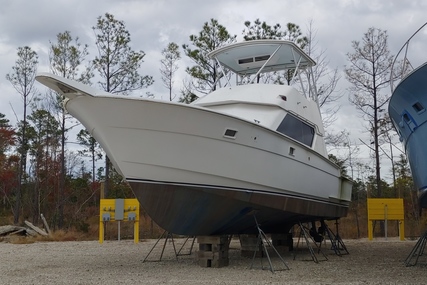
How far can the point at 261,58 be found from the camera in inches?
437

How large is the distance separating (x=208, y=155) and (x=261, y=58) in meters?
4.35

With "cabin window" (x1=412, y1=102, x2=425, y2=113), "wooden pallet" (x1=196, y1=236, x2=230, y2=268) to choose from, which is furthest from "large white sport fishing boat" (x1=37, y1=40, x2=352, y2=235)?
"cabin window" (x1=412, y1=102, x2=425, y2=113)

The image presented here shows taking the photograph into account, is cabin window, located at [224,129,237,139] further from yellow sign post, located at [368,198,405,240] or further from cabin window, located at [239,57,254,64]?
yellow sign post, located at [368,198,405,240]

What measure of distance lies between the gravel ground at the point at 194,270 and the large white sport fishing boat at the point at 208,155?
0.85m

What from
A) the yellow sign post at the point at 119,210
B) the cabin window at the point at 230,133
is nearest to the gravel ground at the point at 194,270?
the cabin window at the point at 230,133

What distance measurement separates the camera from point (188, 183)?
7.50m

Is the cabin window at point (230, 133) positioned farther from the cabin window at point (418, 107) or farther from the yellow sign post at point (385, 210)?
the yellow sign post at point (385, 210)

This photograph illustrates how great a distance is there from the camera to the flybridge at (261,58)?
34.4 ft

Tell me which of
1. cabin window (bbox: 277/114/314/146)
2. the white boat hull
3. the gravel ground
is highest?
cabin window (bbox: 277/114/314/146)

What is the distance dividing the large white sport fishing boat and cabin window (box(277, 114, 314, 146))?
0.03 metres

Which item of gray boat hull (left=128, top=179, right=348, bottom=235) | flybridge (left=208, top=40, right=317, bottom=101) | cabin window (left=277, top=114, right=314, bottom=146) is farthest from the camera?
flybridge (left=208, top=40, right=317, bottom=101)

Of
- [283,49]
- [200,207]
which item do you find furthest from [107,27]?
[200,207]

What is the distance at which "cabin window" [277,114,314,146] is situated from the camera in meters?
9.11

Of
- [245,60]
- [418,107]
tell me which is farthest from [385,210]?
[418,107]
